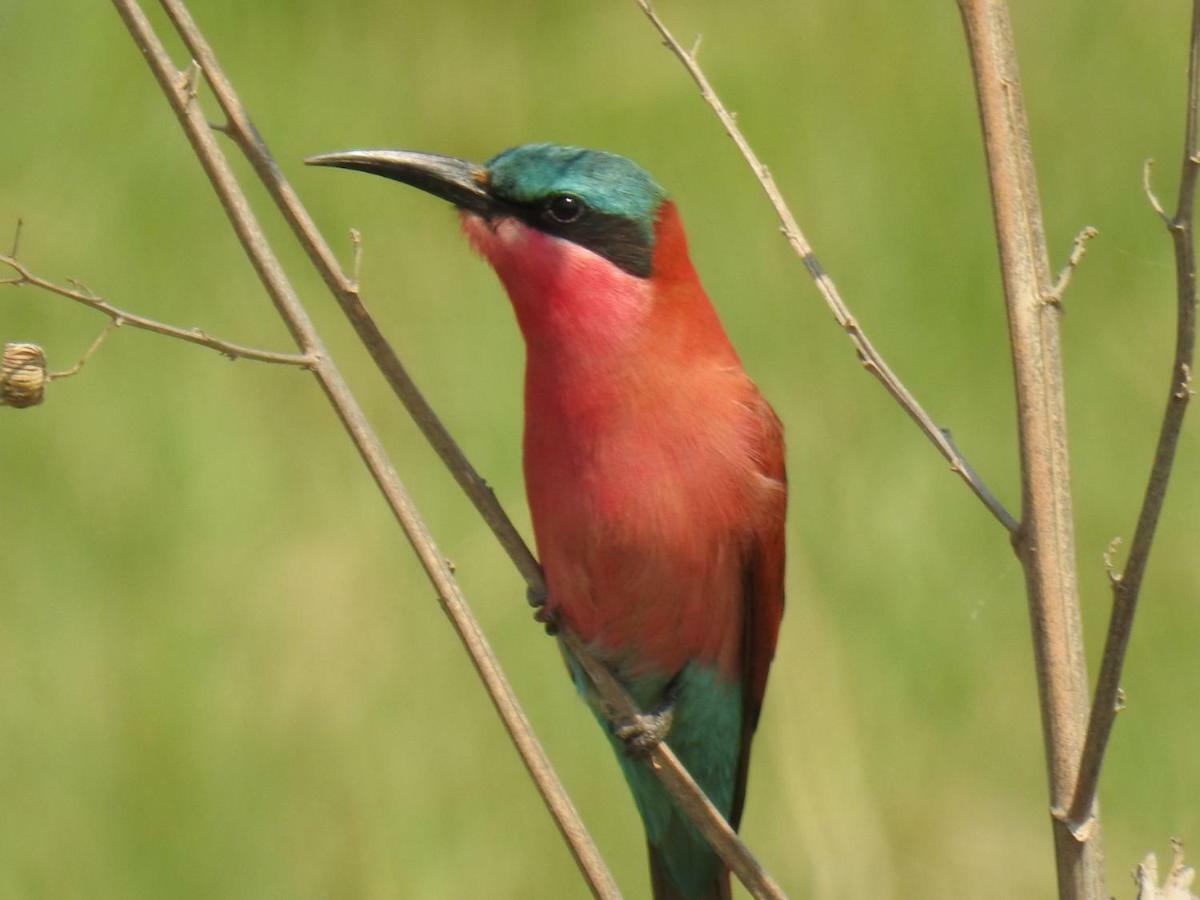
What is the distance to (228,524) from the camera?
4.61m

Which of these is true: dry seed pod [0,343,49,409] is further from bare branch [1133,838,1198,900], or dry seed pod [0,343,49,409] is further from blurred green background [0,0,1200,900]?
blurred green background [0,0,1200,900]

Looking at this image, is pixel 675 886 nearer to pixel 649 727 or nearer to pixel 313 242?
pixel 649 727

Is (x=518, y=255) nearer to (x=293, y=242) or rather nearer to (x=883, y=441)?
(x=883, y=441)

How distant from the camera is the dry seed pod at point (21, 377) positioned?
77.4 inches

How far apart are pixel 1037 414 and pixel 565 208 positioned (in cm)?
99

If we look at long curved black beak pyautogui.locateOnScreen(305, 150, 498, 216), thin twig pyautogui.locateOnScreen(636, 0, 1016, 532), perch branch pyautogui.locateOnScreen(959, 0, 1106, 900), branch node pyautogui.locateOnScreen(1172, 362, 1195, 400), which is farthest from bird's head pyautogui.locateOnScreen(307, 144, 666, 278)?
branch node pyautogui.locateOnScreen(1172, 362, 1195, 400)

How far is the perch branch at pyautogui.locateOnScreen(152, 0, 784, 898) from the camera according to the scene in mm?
2113

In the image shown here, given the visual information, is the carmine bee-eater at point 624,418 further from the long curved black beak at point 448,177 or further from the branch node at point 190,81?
the branch node at point 190,81

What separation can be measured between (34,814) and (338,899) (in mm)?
664

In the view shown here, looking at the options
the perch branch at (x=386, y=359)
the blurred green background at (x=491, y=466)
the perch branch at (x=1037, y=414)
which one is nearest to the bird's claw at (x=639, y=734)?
the perch branch at (x=386, y=359)

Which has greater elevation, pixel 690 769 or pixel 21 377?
pixel 21 377

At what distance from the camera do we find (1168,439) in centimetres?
171

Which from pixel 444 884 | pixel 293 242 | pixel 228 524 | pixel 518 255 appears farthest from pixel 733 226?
pixel 518 255

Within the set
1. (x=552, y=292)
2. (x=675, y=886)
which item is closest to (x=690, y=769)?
(x=675, y=886)
